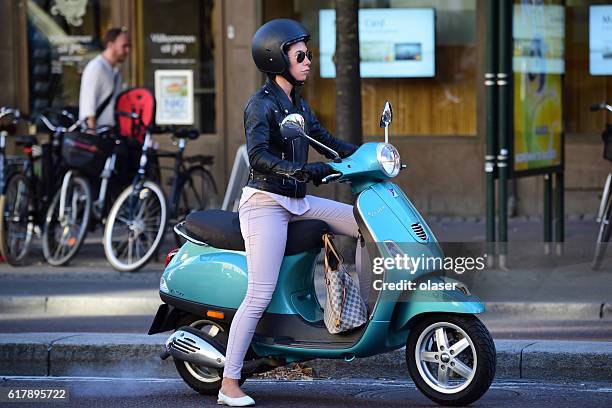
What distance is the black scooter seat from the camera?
6.42 metres

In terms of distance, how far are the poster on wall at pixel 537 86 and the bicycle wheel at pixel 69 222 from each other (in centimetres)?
354

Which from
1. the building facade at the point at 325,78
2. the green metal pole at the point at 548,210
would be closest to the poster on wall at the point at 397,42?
the building facade at the point at 325,78

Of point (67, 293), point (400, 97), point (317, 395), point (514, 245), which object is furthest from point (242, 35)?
point (317, 395)

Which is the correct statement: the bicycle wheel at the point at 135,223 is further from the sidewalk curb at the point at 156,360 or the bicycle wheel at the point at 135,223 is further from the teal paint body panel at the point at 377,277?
the teal paint body panel at the point at 377,277

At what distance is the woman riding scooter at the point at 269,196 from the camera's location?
249 inches

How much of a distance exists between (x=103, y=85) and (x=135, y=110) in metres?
0.34

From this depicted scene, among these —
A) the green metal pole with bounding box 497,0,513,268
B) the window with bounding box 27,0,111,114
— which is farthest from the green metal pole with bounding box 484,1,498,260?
the window with bounding box 27,0,111,114

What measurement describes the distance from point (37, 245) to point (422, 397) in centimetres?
671

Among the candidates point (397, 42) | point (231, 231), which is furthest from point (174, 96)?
point (231, 231)

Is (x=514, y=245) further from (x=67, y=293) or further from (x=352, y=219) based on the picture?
(x=352, y=219)

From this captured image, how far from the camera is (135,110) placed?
11688 mm

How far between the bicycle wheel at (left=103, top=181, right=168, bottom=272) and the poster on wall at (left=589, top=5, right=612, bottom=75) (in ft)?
18.2

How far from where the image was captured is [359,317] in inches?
246

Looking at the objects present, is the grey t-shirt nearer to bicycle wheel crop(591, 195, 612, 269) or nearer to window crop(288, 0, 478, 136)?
window crop(288, 0, 478, 136)
